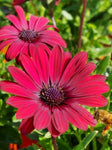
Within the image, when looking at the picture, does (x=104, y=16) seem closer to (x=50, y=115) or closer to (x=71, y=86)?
(x=71, y=86)

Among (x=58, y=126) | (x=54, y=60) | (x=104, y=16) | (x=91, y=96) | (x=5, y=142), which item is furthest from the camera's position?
(x=104, y=16)

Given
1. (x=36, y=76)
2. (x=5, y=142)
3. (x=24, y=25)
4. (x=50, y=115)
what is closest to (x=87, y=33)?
(x=24, y=25)

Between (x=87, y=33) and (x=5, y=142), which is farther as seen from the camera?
(x=87, y=33)

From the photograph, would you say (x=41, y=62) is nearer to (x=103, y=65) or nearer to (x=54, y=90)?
(x=54, y=90)

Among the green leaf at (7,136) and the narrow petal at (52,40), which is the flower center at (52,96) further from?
the green leaf at (7,136)

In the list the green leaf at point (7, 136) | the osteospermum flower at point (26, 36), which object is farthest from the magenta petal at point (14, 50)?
the green leaf at point (7, 136)

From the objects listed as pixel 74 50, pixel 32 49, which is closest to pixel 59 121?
pixel 32 49

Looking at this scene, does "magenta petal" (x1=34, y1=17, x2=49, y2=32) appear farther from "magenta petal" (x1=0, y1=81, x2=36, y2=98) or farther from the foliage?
"magenta petal" (x1=0, y1=81, x2=36, y2=98)
